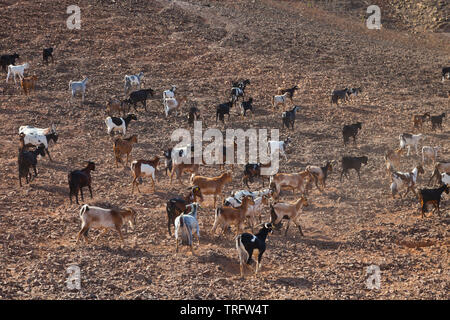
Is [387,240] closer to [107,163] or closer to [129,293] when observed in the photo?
[129,293]

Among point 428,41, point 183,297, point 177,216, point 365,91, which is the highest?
point 428,41

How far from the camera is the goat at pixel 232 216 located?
14.6 m

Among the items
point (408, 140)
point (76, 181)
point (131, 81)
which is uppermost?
point (131, 81)

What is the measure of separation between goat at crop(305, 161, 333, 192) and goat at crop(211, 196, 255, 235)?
3.90m

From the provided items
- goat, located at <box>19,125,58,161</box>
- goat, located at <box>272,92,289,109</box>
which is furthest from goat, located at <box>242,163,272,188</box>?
goat, located at <box>272,92,289,109</box>

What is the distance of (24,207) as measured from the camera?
16484 millimetres

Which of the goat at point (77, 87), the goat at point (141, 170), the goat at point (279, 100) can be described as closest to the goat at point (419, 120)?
the goat at point (279, 100)

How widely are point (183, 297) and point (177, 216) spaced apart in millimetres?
3534

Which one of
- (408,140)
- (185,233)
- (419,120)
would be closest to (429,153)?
(408,140)

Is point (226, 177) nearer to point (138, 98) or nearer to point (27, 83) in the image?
point (138, 98)

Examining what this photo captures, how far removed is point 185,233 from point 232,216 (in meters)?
1.54

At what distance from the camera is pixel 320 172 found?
18.4 metres

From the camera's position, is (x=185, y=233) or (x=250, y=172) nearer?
(x=185, y=233)

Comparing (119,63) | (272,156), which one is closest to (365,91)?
(272,156)
